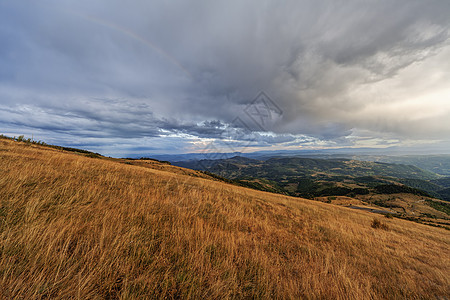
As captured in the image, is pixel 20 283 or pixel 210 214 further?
pixel 210 214

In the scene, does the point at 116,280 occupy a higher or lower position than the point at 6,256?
lower

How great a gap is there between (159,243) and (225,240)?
153cm

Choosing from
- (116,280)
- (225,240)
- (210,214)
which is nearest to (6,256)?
(116,280)

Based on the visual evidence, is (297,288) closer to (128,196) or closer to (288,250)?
(288,250)

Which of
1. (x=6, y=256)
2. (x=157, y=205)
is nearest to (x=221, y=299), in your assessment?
(x=6, y=256)

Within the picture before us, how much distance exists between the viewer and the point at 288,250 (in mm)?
4160

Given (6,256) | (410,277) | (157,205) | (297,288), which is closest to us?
(6,256)

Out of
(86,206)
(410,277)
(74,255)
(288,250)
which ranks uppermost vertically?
(86,206)

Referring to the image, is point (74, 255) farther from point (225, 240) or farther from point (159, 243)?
point (225, 240)

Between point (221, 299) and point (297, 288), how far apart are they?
54.8 inches

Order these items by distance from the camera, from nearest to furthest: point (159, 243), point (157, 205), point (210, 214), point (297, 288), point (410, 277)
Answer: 1. point (297, 288)
2. point (159, 243)
3. point (410, 277)
4. point (157, 205)
5. point (210, 214)

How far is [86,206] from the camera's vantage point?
407 centimetres

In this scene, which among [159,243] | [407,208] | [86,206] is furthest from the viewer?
[407,208]

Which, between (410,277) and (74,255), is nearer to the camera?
(74,255)
